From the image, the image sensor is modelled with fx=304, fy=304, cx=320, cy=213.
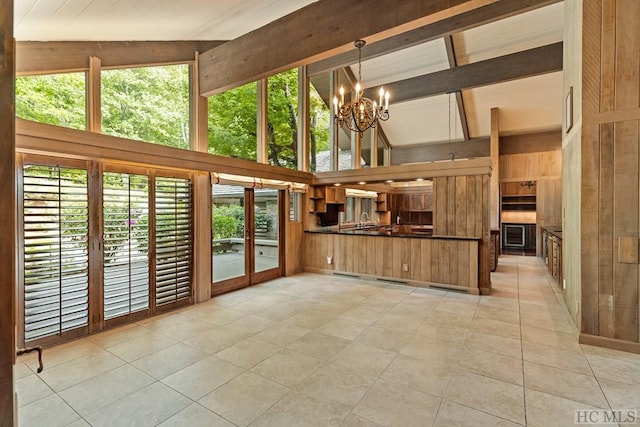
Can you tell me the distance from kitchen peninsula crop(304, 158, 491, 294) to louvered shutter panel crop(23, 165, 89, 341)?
166 inches

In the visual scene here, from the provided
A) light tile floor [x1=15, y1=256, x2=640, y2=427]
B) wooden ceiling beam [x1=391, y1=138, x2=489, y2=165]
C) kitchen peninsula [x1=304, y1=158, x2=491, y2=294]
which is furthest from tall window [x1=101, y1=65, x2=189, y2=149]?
wooden ceiling beam [x1=391, y1=138, x2=489, y2=165]

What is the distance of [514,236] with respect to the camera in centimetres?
978

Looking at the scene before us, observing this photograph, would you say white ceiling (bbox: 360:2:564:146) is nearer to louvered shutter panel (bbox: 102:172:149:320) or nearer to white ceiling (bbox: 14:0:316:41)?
white ceiling (bbox: 14:0:316:41)

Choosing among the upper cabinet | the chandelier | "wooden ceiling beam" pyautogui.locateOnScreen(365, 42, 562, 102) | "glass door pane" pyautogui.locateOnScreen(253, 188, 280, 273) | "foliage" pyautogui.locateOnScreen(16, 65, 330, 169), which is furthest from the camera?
the upper cabinet

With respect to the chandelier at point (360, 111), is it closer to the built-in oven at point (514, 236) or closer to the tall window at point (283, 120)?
the tall window at point (283, 120)

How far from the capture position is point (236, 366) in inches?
106

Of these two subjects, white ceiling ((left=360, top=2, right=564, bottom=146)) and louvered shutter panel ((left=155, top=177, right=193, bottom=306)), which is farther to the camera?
white ceiling ((left=360, top=2, right=564, bottom=146))

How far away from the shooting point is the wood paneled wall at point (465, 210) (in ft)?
16.3

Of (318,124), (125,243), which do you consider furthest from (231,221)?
(318,124)

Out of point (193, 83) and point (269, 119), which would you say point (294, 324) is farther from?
point (269, 119)

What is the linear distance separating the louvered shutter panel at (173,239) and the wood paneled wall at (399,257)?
2840 millimetres

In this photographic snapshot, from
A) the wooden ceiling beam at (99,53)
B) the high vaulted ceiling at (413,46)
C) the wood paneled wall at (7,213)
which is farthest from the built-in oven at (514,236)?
the wood paneled wall at (7,213)

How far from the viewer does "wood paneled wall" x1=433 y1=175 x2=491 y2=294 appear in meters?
4.96

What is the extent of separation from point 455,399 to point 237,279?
12.8 ft
